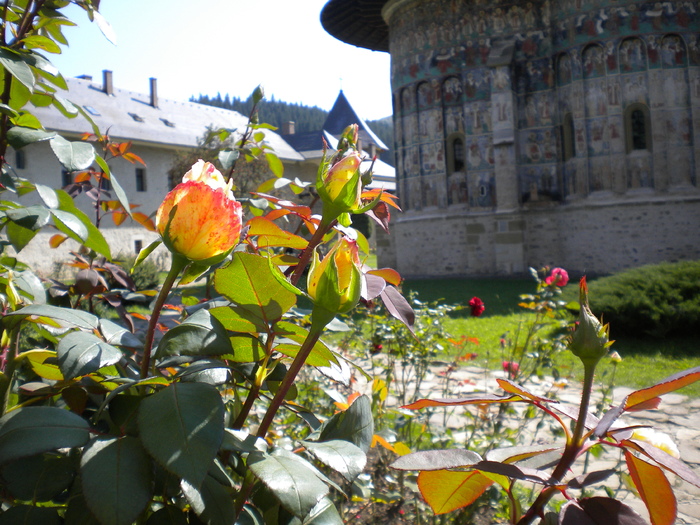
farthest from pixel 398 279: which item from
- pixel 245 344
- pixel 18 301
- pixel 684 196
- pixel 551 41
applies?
pixel 551 41

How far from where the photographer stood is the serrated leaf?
0.56 metres

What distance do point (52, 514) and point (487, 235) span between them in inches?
598

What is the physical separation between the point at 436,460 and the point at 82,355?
1.24ft

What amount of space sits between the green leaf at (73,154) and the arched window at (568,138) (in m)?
14.9

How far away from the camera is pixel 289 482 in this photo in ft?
1.71

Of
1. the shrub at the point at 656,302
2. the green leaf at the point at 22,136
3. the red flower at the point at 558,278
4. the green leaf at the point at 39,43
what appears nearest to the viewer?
the green leaf at the point at 22,136

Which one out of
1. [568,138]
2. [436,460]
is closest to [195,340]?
[436,460]

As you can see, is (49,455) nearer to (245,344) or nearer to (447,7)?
(245,344)

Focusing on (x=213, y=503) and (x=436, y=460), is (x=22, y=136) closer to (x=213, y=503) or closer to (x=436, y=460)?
(x=213, y=503)

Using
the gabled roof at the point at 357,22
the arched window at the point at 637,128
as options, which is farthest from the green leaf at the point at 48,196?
the gabled roof at the point at 357,22

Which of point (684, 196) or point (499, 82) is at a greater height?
point (499, 82)

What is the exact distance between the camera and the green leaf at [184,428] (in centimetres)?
47

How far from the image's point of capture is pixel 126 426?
60cm

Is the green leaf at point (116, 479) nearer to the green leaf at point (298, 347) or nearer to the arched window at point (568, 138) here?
the green leaf at point (298, 347)
